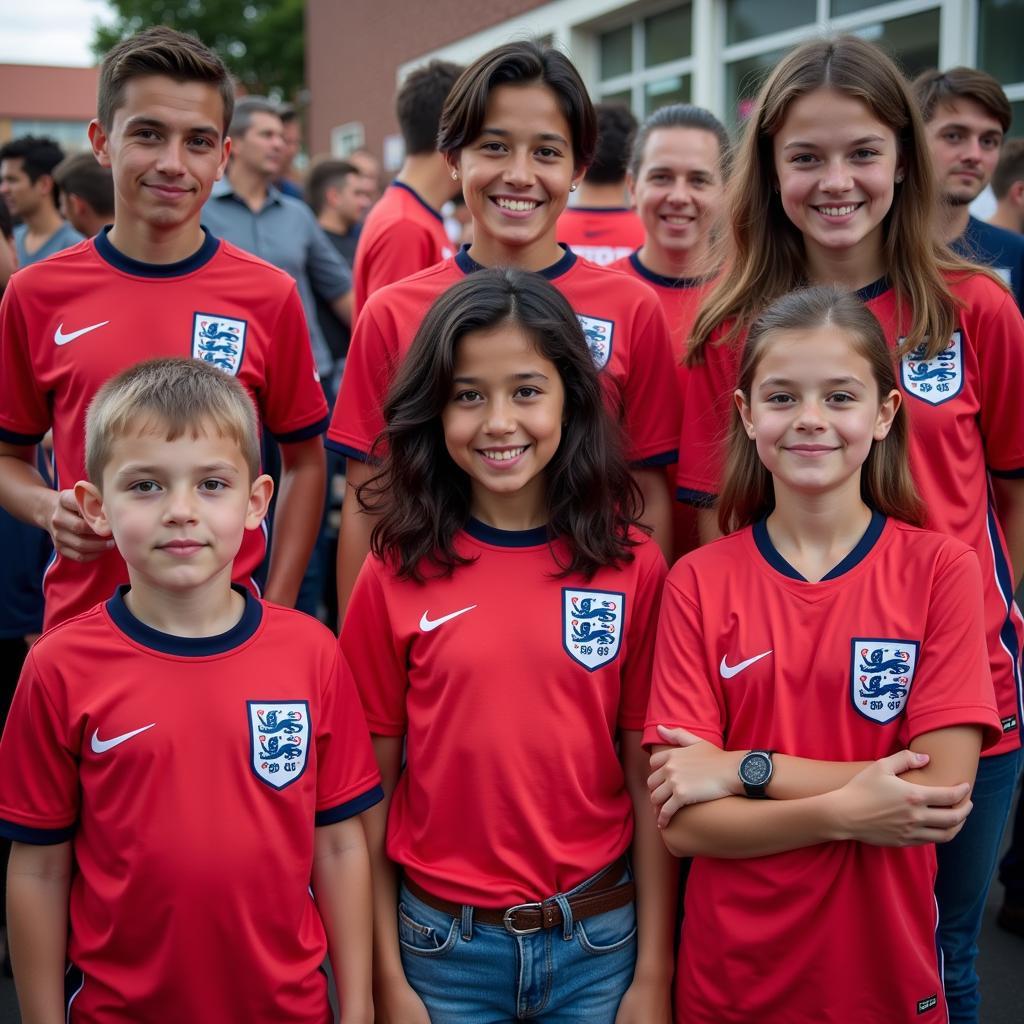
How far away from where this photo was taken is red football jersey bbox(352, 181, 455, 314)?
4.11 meters

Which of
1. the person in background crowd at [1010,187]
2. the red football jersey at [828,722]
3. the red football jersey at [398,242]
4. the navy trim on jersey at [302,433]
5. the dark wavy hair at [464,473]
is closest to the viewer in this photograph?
the red football jersey at [828,722]

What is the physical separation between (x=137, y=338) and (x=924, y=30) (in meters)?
7.86

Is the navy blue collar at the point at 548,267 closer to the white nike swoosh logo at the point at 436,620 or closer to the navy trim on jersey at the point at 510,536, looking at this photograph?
the navy trim on jersey at the point at 510,536

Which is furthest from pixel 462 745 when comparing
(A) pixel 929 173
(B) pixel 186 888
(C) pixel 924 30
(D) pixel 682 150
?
(C) pixel 924 30

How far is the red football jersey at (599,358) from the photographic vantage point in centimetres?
253

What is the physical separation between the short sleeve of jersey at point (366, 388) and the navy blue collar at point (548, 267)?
0.23 meters

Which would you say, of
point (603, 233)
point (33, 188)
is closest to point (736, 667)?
point (603, 233)

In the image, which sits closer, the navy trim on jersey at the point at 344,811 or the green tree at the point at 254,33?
the navy trim on jersey at the point at 344,811

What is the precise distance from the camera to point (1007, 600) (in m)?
2.37

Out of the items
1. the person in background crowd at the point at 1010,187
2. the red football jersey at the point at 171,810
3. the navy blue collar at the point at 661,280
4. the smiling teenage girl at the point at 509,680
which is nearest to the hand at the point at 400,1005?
the smiling teenage girl at the point at 509,680

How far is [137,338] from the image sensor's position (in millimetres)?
2535

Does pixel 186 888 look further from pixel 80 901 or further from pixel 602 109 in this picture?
pixel 602 109

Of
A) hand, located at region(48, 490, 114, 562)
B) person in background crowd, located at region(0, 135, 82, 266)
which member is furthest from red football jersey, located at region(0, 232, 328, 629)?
person in background crowd, located at region(0, 135, 82, 266)

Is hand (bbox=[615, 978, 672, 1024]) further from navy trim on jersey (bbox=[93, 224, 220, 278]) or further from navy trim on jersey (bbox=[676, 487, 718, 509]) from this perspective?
navy trim on jersey (bbox=[93, 224, 220, 278])
